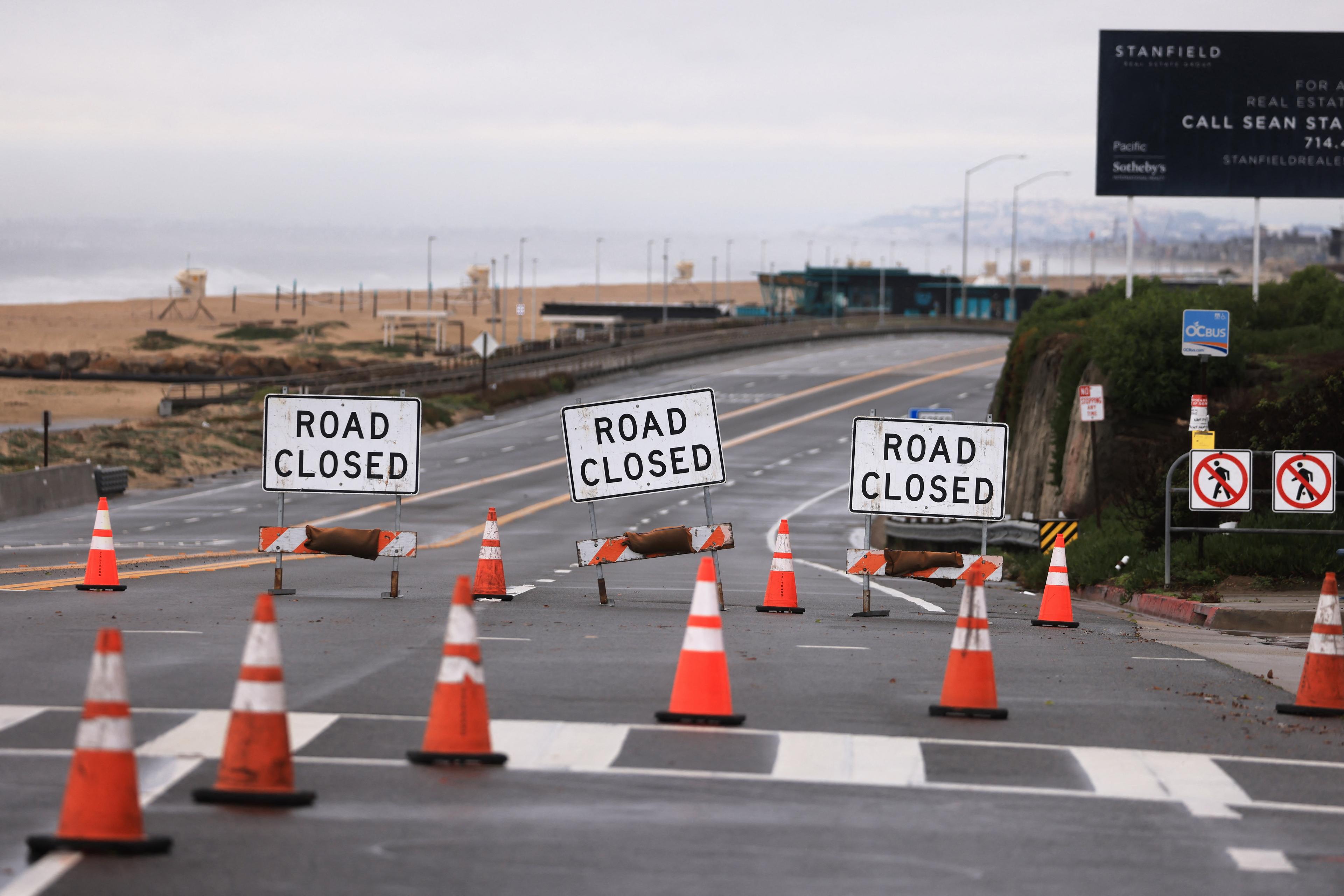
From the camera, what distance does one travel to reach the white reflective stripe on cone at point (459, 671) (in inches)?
315

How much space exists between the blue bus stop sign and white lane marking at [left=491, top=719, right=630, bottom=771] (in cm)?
1595

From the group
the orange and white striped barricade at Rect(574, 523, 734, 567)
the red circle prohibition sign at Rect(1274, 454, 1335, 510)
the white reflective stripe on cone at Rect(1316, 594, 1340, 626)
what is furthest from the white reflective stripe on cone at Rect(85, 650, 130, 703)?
→ the red circle prohibition sign at Rect(1274, 454, 1335, 510)

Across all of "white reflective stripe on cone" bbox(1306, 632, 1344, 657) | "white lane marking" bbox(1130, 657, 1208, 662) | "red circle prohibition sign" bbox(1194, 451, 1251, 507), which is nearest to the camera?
"white reflective stripe on cone" bbox(1306, 632, 1344, 657)

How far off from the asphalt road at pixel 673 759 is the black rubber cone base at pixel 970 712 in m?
0.08

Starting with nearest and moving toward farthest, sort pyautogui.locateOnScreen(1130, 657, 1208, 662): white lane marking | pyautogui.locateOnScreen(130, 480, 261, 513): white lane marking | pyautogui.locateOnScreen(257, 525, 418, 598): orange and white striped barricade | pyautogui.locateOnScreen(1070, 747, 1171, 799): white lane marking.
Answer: pyautogui.locateOnScreen(1070, 747, 1171, 799): white lane marking < pyautogui.locateOnScreen(1130, 657, 1208, 662): white lane marking < pyautogui.locateOnScreen(257, 525, 418, 598): orange and white striped barricade < pyautogui.locateOnScreen(130, 480, 261, 513): white lane marking

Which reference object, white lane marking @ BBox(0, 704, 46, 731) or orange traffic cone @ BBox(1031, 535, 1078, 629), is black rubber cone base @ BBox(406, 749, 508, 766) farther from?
orange traffic cone @ BBox(1031, 535, 1078, 629)

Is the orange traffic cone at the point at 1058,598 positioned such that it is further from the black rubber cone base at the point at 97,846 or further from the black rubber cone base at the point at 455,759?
the black rubber cone base at the point at 97,846

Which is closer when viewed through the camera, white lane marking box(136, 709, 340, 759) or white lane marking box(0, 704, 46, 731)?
white lane marking box(136, 709, 340, 759)

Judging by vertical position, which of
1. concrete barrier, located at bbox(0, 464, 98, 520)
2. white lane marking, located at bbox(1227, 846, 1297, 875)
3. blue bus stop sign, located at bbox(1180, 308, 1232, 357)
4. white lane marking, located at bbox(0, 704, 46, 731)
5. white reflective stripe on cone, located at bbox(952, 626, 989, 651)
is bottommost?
concrete barrier, located at bbox(0, 464, 98, 520)

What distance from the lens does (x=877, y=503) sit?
16938 millimetres

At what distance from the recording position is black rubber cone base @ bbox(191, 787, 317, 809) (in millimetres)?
7184

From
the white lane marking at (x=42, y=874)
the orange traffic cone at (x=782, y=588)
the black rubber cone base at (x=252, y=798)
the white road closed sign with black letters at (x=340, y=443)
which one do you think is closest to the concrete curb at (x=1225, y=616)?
the orange traffic cone at (x=782, y=588)

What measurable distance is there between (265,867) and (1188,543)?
16.7m

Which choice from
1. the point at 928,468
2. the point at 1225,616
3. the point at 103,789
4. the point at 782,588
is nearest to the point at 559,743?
the point at 103,789
